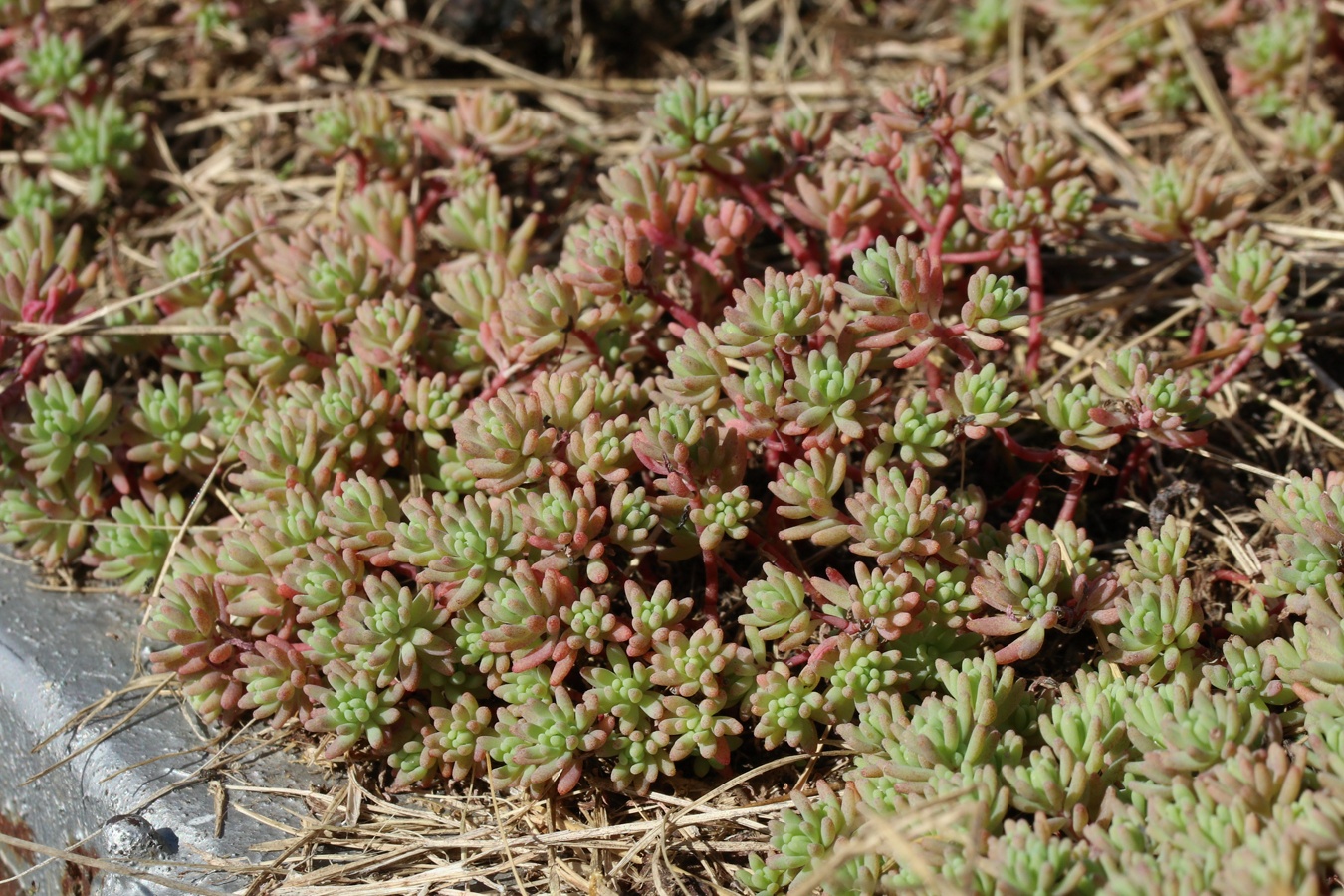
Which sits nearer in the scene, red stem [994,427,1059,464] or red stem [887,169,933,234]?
red stem [994,427,1059,464]

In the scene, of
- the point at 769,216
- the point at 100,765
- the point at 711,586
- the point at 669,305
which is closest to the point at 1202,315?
the point at 769,216

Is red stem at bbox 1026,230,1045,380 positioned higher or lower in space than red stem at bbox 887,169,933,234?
lower

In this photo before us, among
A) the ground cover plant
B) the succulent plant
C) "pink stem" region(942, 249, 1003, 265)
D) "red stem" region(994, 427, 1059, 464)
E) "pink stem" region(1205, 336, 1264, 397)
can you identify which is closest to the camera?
the ground cover plant

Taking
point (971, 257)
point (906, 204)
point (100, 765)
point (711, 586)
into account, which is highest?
point (906, 204)

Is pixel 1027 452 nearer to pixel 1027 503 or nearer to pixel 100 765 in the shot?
pixel 1027 503

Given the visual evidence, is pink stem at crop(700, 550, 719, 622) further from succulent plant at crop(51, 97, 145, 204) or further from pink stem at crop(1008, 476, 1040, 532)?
succulent plant at crop(51, 97, 145, 204)

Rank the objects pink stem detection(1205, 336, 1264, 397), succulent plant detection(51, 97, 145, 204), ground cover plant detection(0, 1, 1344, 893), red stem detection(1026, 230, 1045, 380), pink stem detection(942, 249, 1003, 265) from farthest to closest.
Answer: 1. succulent plant detection(51, 97, 145, 204)
2. red stem detection(1026, 230, 1045, 380)
3. pink stem detection(942, 249, 1003, 265)
4. pink stem detection(1205, 336, 1264, 397)
5. ground cover plant detection(0, 1, 1344, 893)

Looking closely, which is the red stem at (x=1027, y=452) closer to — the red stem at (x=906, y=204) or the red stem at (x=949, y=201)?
the red stem at (x=949, y=201)

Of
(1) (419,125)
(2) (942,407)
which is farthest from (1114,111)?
(1) (419,125)

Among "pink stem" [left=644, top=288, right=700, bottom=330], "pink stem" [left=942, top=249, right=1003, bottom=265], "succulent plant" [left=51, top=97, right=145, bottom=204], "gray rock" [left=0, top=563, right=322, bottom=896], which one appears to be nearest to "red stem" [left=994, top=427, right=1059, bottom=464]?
"pink stem" [left=942, top=249, right=1003, bottom=265]

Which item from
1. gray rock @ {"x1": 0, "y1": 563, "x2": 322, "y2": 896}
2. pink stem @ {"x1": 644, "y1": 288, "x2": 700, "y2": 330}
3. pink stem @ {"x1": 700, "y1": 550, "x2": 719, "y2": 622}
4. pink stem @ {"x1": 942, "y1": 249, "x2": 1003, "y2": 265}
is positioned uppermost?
pink stem @ {"x1": 942, "y1": 249, "x2": 1003, "y2": 265}
